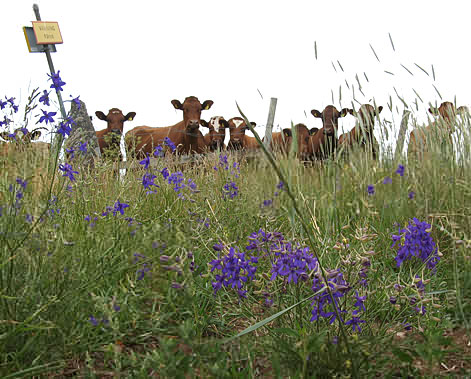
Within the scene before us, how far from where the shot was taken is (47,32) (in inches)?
427

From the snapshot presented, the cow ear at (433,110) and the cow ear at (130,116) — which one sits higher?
the cow ear at (130,116)

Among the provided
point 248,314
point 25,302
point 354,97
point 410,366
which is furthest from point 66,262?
point 354,97

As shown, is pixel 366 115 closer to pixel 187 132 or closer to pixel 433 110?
pixel 433 110

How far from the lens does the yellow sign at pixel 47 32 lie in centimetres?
1062

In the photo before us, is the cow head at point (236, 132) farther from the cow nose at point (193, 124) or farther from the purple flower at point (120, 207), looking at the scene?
the purple flower at point (120, 207)

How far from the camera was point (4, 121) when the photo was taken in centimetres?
318

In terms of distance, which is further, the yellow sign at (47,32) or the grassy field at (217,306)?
the yellow sign at (47,32)

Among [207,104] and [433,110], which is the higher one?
[207,104]

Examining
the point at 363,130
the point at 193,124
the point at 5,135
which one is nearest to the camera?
the point at 363,130

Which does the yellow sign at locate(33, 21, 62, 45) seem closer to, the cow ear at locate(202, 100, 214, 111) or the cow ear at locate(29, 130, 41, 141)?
the cow ear at locate(202, 100, 214, 111)

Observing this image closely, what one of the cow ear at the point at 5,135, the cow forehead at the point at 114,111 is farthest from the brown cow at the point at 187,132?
the cow ear at the point at 5,135

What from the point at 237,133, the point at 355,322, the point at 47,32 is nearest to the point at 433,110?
the point at 355,322

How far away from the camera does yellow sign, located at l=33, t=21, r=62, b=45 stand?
10.6m

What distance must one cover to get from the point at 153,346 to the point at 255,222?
1717 millimetres
